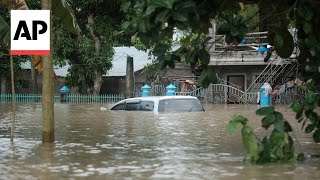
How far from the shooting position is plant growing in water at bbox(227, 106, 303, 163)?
7.36 m

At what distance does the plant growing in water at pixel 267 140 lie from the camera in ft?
24.1

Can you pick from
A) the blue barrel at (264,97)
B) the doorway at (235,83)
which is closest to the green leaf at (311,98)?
the blue barrel at (264,97)

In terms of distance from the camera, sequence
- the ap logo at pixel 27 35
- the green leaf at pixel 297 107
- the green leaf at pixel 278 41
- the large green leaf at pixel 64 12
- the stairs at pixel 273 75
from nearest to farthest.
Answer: the green leaf at pixel 278 41, the green leaf at pixel 297 107, the ap logo at pixel 27 35, the large green leaf at pixel 64 12, the stairs at pixel 273 75

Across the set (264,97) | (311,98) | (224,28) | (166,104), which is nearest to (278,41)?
(311,98)

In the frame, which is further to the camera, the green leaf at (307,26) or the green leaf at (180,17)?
the green leaf at (307,26)

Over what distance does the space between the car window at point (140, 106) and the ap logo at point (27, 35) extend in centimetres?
1183

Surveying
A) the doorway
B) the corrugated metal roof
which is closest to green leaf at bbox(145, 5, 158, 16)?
the doorway

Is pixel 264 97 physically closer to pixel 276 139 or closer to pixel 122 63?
pixel 122 63

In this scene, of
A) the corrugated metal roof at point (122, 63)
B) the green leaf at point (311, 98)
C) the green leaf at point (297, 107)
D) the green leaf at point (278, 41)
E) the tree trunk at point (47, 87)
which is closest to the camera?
the green leaf at point (278, 41)

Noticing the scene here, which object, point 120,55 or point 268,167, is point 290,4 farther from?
point 120,55

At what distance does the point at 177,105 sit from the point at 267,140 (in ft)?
43.8

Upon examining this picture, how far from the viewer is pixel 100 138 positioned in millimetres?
11648

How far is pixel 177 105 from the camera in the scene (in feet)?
68.6

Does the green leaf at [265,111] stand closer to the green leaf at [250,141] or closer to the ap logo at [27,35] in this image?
the green leaf at [250,141]
